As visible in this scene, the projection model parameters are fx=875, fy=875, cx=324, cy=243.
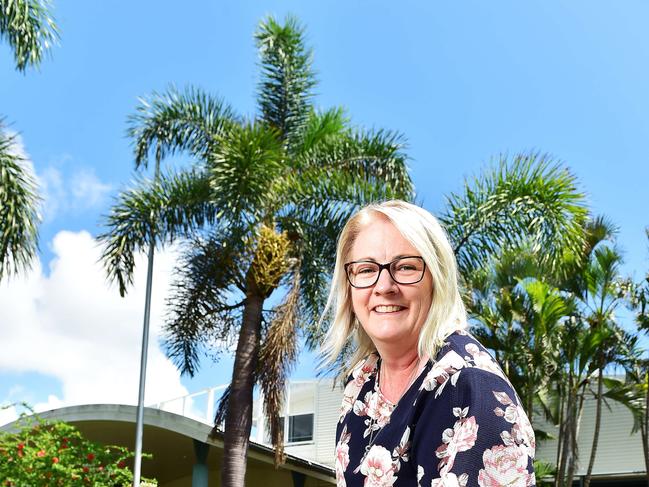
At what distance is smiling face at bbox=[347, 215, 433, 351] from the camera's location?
1.80 m

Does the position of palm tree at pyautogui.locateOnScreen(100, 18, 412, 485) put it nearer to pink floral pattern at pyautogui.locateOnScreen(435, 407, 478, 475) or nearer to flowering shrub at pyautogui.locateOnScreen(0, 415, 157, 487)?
flowering shrub at pyautogui.locateOnScreen(0, 415, 157, 487)

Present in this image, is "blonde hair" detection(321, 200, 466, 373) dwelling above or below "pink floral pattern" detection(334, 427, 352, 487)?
above

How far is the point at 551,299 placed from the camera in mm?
20688

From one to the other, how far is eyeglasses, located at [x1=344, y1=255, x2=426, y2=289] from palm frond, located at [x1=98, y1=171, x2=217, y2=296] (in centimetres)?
→ 1436

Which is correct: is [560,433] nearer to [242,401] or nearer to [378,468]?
[242,401]

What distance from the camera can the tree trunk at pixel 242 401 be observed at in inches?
542

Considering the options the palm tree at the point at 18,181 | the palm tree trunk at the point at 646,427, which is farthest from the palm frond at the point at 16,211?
the palm tree trunk at the point at 646,427

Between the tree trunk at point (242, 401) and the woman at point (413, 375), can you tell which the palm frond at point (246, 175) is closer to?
the tree trunk at point (242, 401)

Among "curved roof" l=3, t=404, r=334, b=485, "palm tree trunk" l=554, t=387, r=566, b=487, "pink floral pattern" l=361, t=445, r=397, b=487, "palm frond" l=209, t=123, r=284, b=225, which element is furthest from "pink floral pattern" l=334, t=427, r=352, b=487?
"palm tree trunk" l=554, t=387, r=566, b=487

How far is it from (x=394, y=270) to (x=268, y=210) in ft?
44.9

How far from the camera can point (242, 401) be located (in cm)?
1411

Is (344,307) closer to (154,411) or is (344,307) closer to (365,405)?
(365,405)

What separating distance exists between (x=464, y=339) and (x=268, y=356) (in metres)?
12.7

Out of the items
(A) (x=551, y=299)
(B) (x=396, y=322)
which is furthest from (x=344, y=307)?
(A) (x=551, y=299)
